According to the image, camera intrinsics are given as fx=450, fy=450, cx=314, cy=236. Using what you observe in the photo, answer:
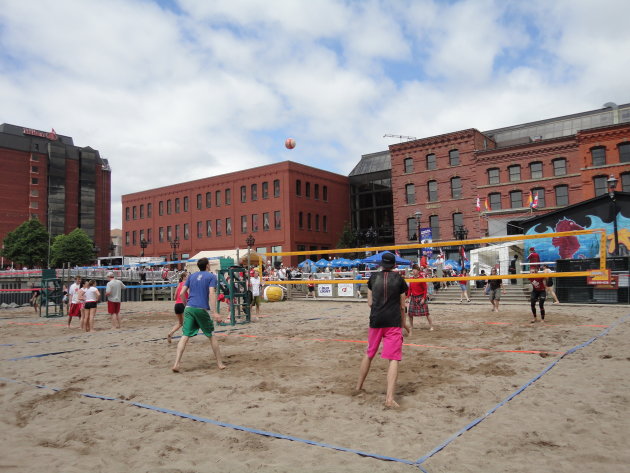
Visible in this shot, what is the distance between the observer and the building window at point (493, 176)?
4022cm

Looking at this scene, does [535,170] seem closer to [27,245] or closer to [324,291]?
[324,291]

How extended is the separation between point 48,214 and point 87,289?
70979 millimetres

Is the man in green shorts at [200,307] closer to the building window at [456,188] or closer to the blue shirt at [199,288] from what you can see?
the blue shirt at [199,288]

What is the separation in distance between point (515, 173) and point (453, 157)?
586cm

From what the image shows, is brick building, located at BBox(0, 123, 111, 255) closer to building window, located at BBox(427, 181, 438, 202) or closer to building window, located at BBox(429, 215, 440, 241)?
building window, located at BBox(427, 181, 438, 202)

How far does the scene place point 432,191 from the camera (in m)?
43.7

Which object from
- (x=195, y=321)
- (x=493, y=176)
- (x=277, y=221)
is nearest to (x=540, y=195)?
(x=493, y=176)

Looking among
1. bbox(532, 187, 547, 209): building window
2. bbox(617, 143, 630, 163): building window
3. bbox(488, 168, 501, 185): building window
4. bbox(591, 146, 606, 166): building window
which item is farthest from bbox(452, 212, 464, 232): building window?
bbox(617, 143, 630, 163): building window

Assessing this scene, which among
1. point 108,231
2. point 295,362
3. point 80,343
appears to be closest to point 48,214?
point 108,231

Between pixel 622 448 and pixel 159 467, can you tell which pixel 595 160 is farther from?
pixel 159 467

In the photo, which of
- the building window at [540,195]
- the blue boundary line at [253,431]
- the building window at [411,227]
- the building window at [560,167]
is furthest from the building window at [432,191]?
the blue boundary line at [253,431]

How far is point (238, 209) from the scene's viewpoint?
172 feet

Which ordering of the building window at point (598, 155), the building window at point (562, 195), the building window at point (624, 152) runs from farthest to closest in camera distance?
the building window at point (562, 195) → the building window at point (598, 155) → the building window at point (624, 152)

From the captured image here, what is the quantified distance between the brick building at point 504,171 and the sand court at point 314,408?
2802cm
